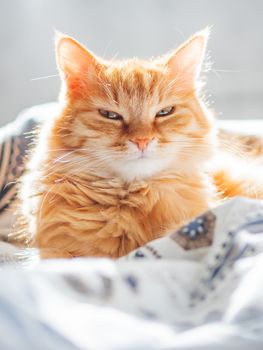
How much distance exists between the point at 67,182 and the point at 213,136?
1.45 feet

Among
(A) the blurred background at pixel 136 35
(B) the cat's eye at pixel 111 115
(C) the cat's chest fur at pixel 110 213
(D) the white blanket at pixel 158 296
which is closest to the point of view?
(D) the white blanket at pixel 158 296

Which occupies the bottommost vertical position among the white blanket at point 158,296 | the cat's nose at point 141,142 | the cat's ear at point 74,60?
the white blanket at point 158,296

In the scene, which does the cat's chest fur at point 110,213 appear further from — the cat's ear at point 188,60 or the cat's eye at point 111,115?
the cat's ear at point 188,60

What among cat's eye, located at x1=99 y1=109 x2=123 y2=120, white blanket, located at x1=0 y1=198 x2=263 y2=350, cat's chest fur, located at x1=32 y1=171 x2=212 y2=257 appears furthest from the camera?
cat's eye, located at x1=99 y1=109 x2=123 y2=120

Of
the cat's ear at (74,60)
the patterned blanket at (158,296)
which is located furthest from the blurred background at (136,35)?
the patterned blanket at (158,296)

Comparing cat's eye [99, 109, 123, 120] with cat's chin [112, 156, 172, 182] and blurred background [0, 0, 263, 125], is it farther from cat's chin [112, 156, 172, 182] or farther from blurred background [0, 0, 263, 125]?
blurred background [0, 0, 263, 125]

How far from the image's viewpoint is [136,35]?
8.86 ft

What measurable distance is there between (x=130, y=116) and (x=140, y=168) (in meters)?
0.14

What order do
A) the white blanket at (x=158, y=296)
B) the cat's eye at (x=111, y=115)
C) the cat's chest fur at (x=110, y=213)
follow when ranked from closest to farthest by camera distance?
the white blanket at (x=158, y=296) < the cat's chest fur at (x=110, y=213) < the cat's eye at (x=111, y=115)

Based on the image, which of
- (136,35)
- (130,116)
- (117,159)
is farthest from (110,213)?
(136,35)

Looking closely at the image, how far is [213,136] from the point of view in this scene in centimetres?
149

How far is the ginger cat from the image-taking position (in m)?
1.27

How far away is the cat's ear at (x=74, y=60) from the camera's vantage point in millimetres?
1368

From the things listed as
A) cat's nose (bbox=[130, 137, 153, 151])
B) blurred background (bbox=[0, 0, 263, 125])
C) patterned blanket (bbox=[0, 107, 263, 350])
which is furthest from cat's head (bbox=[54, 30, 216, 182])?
blurred background (bbox=[0, 0, 263, 125])
